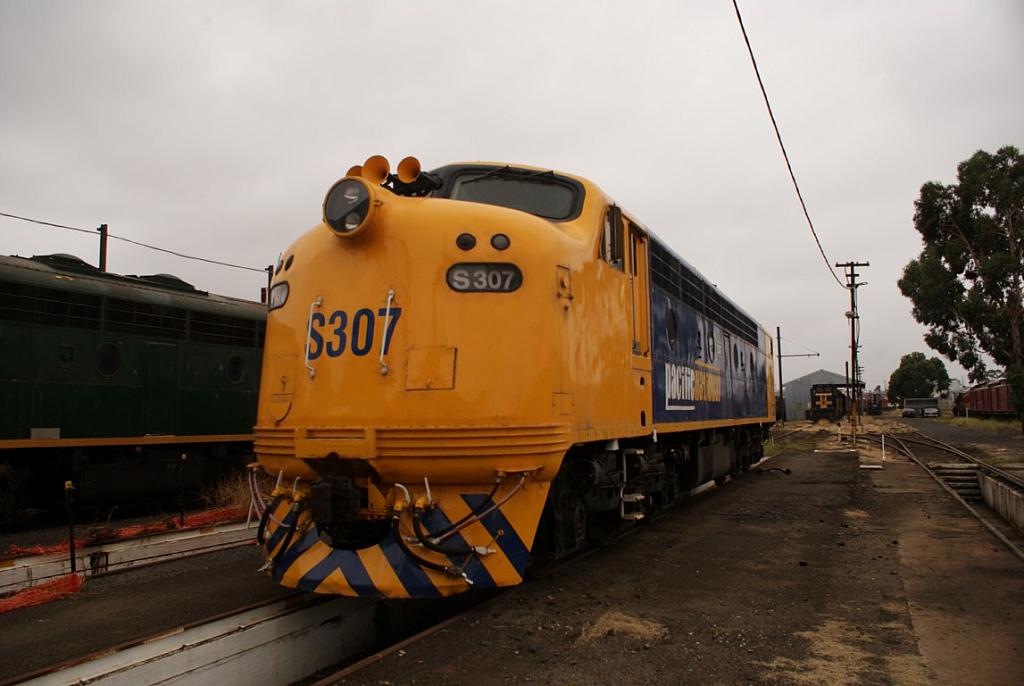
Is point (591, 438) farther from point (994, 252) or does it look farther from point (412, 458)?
point (994, 252)

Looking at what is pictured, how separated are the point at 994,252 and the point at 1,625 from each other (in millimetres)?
35422

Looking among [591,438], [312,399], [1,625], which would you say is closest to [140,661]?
[312,399]

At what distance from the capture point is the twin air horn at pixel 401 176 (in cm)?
541

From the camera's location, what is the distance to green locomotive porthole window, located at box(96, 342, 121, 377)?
10.1 meters

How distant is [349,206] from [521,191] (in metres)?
1.81

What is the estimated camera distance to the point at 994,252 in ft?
101

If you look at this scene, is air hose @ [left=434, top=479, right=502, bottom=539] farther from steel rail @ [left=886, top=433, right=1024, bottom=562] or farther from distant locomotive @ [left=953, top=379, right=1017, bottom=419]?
distant locomotive @ [left=953, top=379, right=1017, bottom=419]

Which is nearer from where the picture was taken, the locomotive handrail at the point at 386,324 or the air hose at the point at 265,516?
the locomotive handrail at the point at 386,324

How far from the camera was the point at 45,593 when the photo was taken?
19.7ft

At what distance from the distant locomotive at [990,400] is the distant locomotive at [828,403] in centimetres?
810

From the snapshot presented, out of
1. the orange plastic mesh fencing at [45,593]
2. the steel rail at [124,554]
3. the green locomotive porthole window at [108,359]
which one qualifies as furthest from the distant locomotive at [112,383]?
the orange plastic mesh fencing at [45,593]

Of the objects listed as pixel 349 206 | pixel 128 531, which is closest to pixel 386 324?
pixel 349 206

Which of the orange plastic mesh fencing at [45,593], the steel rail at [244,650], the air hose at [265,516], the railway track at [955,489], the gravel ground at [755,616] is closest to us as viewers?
the steel rail at [244,650]

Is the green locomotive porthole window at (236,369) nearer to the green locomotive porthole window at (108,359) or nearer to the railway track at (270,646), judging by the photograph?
the green locomotive porthole window at (108,359)
